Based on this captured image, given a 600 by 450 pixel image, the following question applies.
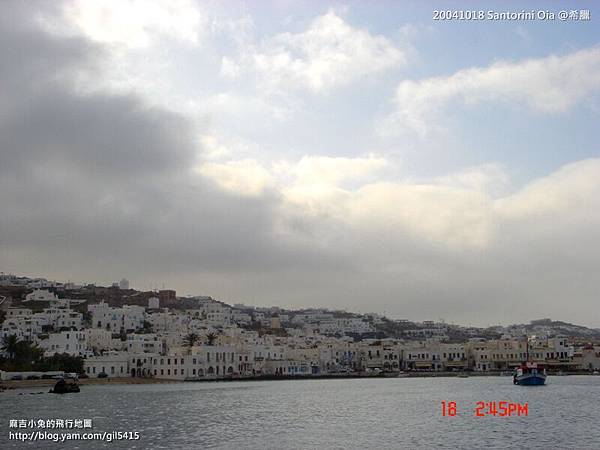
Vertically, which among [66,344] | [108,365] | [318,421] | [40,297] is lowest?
[318,421]

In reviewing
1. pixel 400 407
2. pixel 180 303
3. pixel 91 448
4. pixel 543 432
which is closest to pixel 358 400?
pixel 400 407

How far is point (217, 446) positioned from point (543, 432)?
15994 millimetres

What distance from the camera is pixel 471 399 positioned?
5741 cm

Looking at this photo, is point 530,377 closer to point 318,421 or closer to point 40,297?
point 318,421

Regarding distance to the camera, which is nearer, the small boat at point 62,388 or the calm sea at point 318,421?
the calm sea at point 318,421

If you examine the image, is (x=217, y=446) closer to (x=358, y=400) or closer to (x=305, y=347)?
(x=358, y=400)

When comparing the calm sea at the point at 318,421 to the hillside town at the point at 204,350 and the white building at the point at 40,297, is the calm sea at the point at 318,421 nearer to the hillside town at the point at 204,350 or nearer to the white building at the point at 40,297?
the hillside town at the point at 204,350

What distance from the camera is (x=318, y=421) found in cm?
4084
